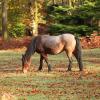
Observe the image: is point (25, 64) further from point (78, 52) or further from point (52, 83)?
point (52, 83)

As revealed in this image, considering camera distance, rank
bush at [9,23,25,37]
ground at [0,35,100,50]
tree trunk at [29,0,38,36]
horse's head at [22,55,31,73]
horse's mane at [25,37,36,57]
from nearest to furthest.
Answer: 1. horse's mane at [25,37,36,57]
2. horse's head at [22,55,31,73]
3. ground at [0,35,100,50]
4. tree trunk at [29,0,38,36]
5. bush at [9,23,25,37]

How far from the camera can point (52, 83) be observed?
1969 cm

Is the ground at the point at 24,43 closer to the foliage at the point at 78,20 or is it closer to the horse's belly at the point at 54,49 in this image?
the foliage at the point at 78,20

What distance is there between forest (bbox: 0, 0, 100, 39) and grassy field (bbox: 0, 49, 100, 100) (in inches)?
777

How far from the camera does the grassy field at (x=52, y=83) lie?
1633cm

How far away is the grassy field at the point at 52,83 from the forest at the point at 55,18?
19.7 metres

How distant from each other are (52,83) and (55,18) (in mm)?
31047

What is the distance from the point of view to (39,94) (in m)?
16.8

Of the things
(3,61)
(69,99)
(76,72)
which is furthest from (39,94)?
(3,61)

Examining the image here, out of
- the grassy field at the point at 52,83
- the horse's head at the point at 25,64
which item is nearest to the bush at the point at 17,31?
the grassy field at the point at 52,83

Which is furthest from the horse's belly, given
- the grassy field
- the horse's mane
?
the grassy field

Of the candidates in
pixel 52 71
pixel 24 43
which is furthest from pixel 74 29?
pixel 52 71

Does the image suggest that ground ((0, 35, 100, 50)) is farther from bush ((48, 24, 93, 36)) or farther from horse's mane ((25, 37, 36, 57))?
horse's mane ((25, 37, 36, 57))

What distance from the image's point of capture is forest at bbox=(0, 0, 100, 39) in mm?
47094
